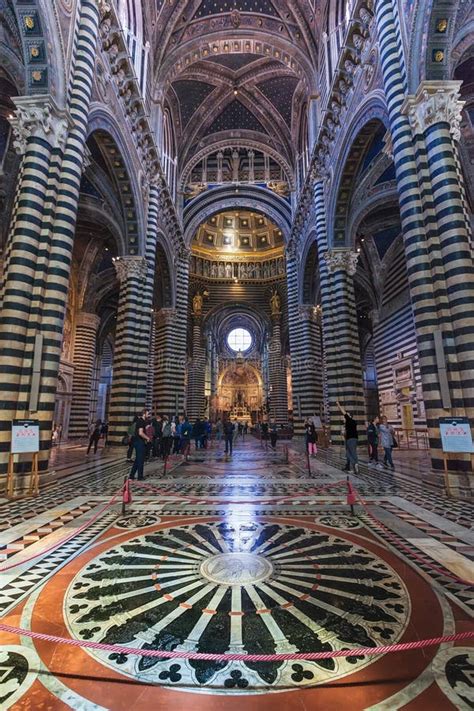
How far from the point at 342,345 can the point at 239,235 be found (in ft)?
94.8

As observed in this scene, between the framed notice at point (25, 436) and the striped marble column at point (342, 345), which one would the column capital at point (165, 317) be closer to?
the striped marble column at point (342, 345)

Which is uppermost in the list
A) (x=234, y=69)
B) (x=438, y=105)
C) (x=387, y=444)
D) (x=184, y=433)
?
(x=234, y=69)

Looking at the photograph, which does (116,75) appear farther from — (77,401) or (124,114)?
(77,401)

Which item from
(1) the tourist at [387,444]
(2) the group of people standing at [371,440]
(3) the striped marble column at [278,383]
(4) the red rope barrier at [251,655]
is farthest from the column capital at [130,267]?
(3) the striped marble column at [278,383]

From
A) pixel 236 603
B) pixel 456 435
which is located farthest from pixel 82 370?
pixel 236 603

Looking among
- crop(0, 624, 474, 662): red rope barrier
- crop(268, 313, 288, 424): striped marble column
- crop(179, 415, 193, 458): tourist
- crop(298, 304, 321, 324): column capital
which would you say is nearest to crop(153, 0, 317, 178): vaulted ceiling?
crop(298, 304, 321, 324): column capital

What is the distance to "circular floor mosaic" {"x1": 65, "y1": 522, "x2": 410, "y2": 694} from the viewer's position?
1966 mm

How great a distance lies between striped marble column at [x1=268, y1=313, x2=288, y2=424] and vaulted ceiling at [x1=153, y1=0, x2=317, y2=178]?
1848 centimetres

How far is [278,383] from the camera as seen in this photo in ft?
120

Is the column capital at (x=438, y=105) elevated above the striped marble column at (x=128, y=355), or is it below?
above

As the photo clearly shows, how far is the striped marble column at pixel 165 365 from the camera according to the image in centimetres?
2075

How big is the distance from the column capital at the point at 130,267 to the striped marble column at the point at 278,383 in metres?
23.7

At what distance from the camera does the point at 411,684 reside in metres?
1.82

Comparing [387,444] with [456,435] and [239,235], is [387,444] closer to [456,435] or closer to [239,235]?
[456,435]
